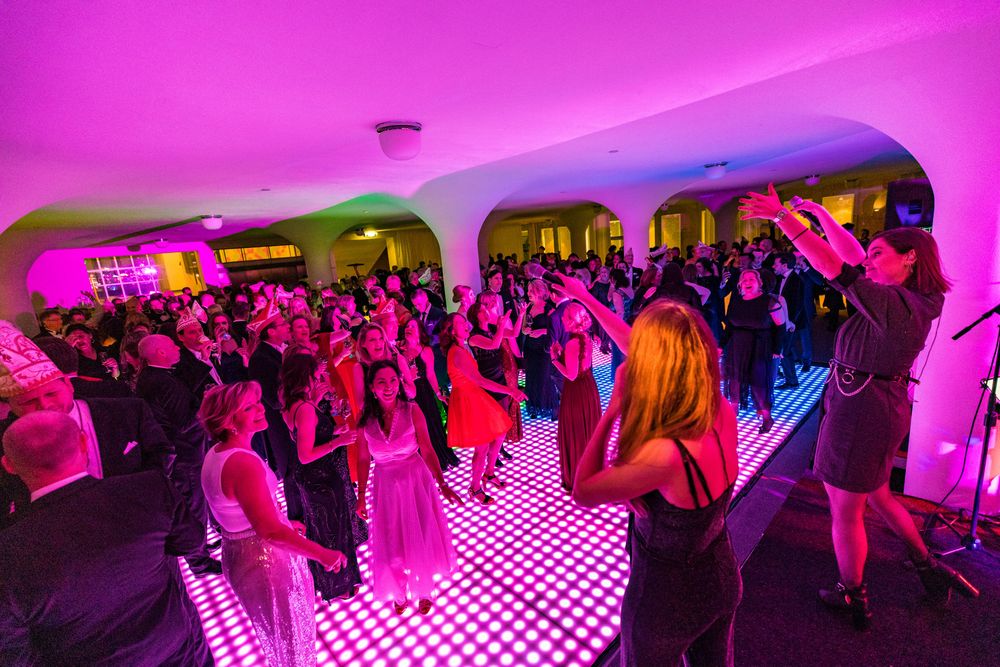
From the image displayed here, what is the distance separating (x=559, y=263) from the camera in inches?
539

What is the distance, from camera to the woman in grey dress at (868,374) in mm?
2262

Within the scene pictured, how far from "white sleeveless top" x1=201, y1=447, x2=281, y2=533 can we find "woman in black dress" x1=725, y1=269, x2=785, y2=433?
516cm

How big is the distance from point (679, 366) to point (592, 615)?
7.07ft

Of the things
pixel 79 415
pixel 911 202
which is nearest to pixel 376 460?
pixel 79 415

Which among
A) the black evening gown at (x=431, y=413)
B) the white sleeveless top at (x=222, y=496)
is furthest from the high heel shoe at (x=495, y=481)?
the white sleeveless top at (x=222, y=496)

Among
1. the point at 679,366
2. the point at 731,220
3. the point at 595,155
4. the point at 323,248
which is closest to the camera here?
the point at 679,366

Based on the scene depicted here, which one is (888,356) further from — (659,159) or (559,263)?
(559,263)

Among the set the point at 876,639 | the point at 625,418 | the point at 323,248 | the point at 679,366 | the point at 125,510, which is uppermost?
the point at 323,248

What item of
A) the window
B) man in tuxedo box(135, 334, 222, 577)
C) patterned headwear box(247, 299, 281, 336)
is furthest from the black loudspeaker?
the window

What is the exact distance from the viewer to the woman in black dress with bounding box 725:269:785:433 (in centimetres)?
511

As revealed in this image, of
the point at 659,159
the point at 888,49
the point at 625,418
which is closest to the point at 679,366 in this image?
the point at 625,418

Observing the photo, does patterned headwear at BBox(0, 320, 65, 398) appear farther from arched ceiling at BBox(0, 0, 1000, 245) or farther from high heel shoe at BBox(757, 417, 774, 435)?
high heel shoe at BBox(757, 417, 774, 435)

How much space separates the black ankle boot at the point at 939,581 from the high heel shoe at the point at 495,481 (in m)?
3.05

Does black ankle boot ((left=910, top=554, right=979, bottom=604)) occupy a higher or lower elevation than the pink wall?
lower
